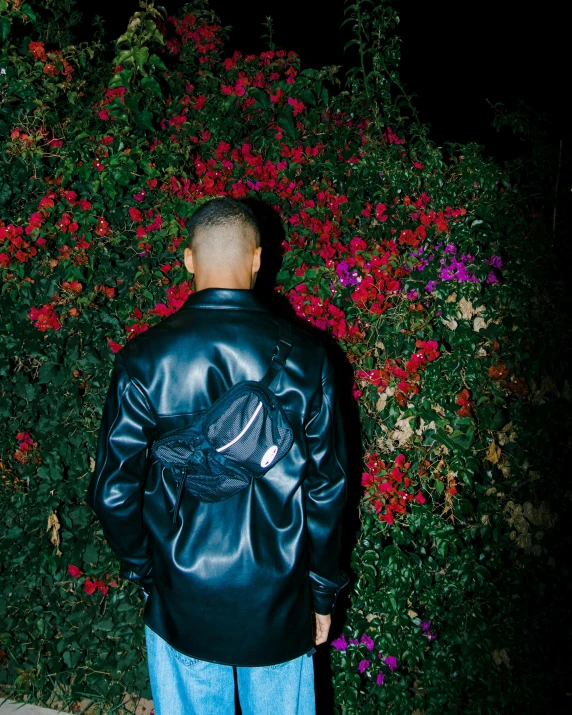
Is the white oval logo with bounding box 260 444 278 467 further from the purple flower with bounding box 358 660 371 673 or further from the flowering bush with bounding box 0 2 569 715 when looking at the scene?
the purple flower with bounding box 358 660 371 673

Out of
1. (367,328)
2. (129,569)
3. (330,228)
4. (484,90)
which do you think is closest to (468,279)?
(367,328)

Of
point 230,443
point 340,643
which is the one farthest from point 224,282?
point 340,643

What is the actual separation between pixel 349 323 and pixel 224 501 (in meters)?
1.02

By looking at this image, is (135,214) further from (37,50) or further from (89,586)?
(89,586)

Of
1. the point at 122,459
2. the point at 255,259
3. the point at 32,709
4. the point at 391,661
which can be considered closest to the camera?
the point at 122,459

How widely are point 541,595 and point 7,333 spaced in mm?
2453

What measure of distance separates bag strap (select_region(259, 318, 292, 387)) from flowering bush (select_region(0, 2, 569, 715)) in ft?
2.50

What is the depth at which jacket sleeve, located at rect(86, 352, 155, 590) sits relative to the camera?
52.4 inches

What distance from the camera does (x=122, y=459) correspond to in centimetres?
134

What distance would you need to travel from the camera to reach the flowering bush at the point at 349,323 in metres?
2.09

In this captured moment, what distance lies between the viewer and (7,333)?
227 centimetres

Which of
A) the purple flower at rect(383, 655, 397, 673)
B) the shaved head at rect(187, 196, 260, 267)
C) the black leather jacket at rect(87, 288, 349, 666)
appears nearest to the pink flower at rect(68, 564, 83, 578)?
the black leather jacket at rect(87, 288, 349, 666)

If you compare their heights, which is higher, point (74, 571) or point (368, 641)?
point (74, 571)

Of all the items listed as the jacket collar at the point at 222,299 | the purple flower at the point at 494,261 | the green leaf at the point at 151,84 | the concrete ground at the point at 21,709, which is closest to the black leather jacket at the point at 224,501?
the jacket collar at the point at 222,299
